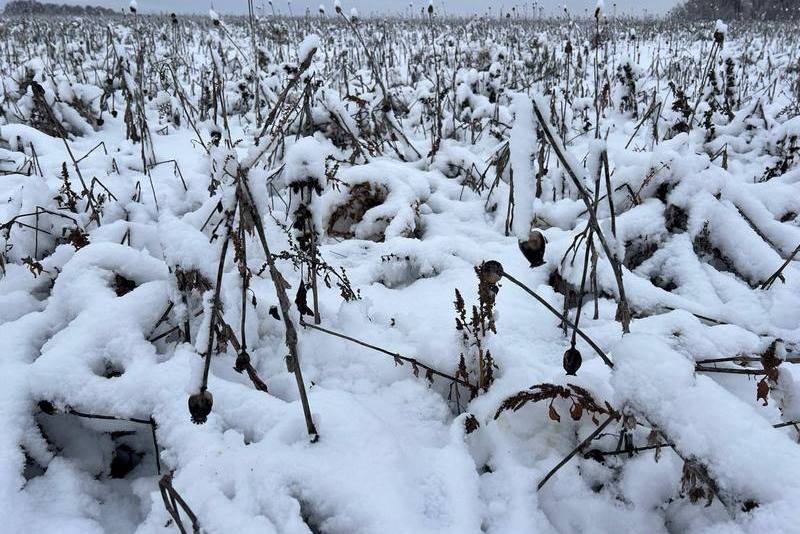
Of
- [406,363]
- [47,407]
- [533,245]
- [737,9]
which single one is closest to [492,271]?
[533,245]

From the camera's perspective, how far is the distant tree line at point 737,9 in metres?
21.0

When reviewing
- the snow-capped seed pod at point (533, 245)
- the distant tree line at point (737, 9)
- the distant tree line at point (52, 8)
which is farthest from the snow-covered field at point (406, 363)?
the distant tree line at point (52, 8)

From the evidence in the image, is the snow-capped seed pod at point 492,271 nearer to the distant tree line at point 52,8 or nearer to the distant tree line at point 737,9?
the distant tree line at point 737,9

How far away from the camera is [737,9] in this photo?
22.4m

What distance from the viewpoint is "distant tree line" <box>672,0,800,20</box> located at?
69.0 feet

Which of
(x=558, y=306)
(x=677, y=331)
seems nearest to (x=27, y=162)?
(x=558, y=306)

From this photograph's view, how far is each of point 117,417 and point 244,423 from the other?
0.35 m

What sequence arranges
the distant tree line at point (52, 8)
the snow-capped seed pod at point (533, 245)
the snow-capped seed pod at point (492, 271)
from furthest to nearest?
the distant tree line at point (52, 8) → the snow-capped seed pod at point (492, 271) → the snow-capped seed pod at point (533, 245)

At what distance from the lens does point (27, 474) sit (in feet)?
4.09

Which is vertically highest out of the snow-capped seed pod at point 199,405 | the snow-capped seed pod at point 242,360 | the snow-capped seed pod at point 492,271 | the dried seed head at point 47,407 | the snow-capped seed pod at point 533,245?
the snow-capped seed pod at point 533,245

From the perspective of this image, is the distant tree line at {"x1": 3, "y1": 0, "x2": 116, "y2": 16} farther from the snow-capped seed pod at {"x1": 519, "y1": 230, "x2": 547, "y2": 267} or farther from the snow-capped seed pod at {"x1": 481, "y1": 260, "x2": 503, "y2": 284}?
the snow-capped seed pod at {"x1": 519, "y1": 230, "x2": 547, "y2": 267}

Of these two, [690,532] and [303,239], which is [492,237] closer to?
[303,239]

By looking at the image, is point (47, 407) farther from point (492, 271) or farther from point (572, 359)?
point (572, 359)

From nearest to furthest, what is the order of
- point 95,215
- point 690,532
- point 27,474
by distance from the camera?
point 690,532 → point 27,474 → point 95,215
